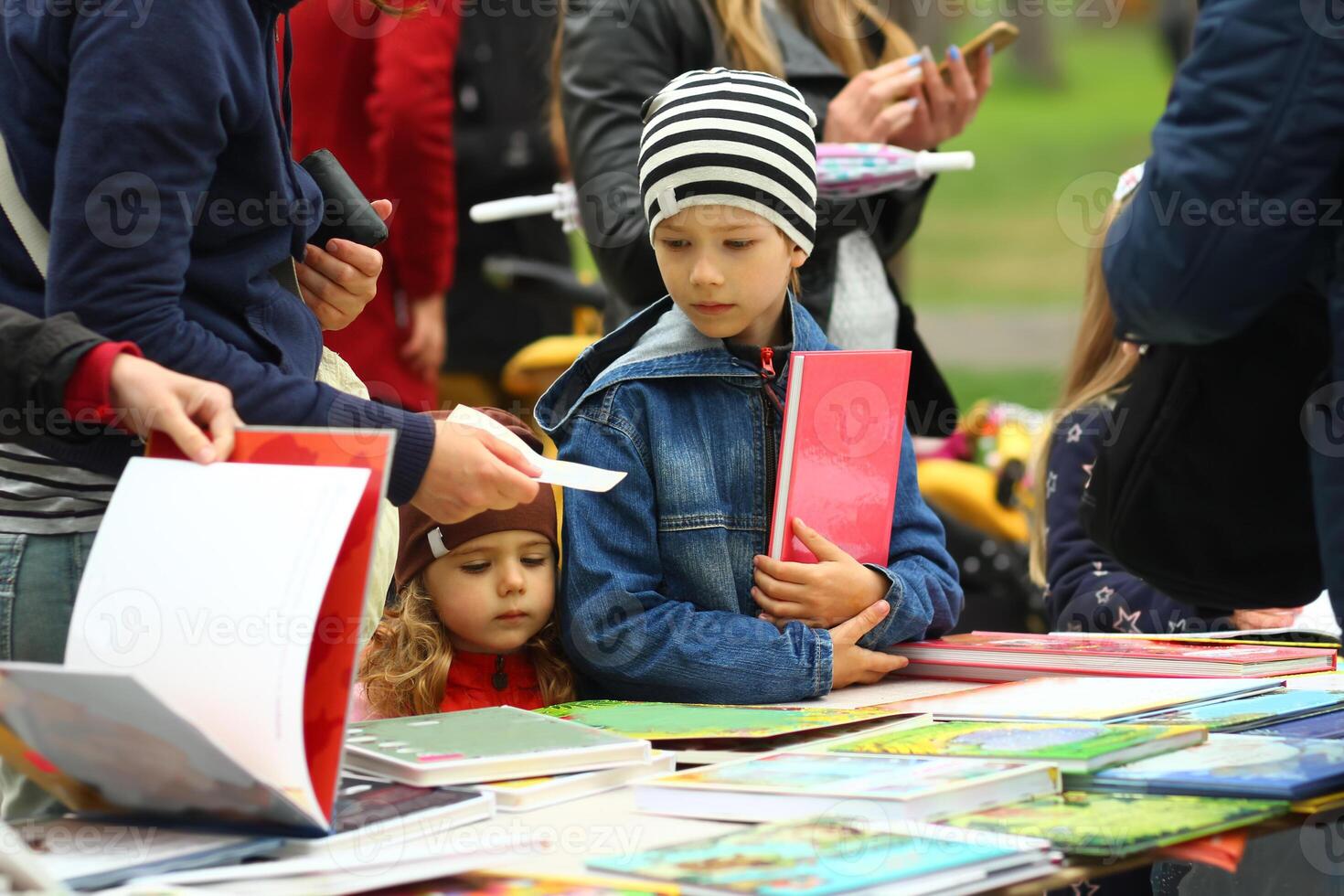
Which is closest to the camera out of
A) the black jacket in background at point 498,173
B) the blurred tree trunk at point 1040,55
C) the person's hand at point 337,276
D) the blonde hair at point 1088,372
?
the person's hand at point 337,276

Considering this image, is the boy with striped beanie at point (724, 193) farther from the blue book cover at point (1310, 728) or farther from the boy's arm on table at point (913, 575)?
the blue book cover at point (1310, 728)

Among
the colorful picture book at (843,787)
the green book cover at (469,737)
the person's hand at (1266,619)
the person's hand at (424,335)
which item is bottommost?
the colorful picture book at (843,787)

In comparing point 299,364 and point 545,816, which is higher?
point 299,364

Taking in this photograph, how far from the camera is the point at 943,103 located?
9.45ft

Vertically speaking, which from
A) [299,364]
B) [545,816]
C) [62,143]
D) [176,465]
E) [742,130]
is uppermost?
[742,130]

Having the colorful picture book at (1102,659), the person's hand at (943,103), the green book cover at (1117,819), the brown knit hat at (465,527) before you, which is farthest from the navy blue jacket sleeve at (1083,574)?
the green book cover at (1117,819)

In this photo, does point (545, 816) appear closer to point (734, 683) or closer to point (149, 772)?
point (149, 772)

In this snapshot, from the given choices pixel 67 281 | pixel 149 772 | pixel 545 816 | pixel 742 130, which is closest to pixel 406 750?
pixel 545 816

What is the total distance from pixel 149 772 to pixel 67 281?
46cm

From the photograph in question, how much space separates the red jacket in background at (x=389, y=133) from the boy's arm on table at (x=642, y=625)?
63.7 inches

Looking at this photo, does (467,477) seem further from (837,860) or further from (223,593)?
(837,860)

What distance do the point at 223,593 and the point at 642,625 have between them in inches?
29.7

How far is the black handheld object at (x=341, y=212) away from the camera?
6.47ft

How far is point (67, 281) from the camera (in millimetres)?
1515
